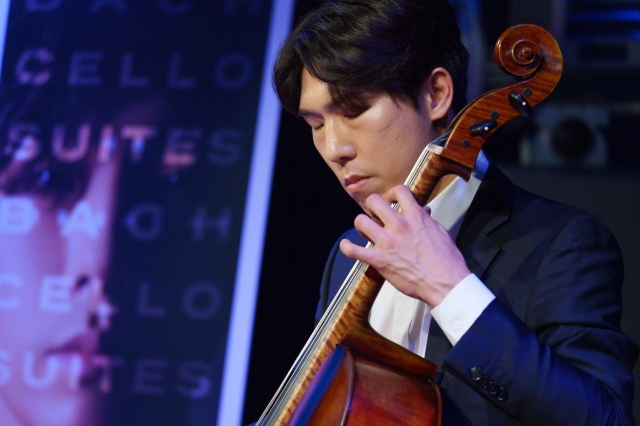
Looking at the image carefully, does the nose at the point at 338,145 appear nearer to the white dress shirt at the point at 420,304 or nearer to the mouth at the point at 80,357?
the white dress shirt at the point at 420,304

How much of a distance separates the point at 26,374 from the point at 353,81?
1.92m

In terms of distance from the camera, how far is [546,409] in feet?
3.49

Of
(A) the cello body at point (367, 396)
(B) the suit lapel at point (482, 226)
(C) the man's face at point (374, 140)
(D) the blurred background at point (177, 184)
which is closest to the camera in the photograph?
(A) the cello body at point (367, 396)

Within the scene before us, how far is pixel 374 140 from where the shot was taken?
4.78 ft

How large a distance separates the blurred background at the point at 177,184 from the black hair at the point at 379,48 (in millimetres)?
760

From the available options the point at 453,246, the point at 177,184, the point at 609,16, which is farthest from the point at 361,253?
the point at 609,16

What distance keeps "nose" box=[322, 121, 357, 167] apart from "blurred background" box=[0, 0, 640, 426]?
930 mm

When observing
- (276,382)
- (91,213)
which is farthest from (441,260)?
(91,213)

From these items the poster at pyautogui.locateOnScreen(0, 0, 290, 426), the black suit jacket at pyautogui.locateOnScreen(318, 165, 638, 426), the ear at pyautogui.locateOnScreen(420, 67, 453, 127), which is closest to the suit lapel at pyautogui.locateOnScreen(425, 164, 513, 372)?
the black suit jacket at pyautogui.locateOnScreen(318, 165, 638, 426)

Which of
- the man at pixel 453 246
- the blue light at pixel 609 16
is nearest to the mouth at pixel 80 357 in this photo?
the man at pixel 453 246

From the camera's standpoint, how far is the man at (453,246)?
107cm

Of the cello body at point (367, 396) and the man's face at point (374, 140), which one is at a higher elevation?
the man's face at point (374, 140)

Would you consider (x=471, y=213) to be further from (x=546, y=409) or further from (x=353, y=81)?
(x=546, y=409)

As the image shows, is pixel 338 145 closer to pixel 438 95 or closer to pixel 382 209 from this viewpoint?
pixel 438 95
